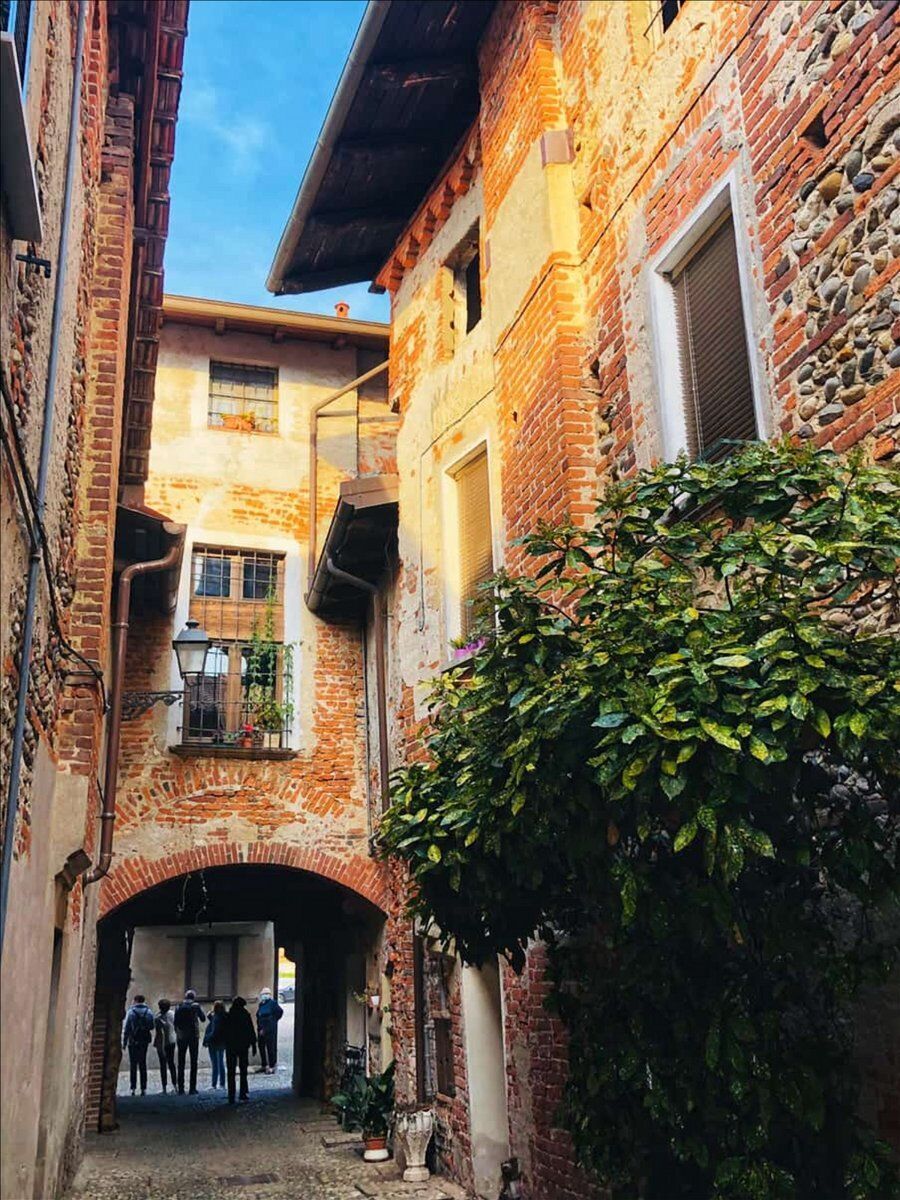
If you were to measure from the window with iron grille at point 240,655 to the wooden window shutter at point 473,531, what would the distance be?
12.2 ft

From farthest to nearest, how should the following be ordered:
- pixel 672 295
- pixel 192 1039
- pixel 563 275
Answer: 1. pixel 192 1039
2. pixel 563 275
3. pixel 672 295

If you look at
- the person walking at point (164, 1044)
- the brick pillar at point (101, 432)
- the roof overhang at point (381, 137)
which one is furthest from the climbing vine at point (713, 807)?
the person walking at point (164, 1044)

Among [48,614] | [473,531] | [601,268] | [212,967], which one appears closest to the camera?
[48,614]

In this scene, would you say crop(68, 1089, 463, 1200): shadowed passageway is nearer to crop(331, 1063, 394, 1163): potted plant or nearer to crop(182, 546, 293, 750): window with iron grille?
crop(331, 1063, 394, 1163): potted plant

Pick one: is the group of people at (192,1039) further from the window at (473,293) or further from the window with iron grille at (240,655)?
the window at (473,293)

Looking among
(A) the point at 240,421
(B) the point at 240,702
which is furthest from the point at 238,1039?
(A) the point at 240,421

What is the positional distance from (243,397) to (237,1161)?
8.79m

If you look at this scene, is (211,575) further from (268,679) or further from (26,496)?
(26,496)

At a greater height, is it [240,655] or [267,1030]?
[240,655]

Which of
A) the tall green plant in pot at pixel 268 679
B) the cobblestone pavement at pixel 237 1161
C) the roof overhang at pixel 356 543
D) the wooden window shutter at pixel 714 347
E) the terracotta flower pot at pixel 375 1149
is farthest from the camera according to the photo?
the tall green plant in pot at pixel 268 679

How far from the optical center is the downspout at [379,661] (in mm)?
11539

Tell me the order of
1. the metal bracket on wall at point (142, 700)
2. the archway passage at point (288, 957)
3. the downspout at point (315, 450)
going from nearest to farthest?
the metal bracket on wall at point (142, 700) → the archway passage at point (288, 957) → the downspout at point (315, 450)

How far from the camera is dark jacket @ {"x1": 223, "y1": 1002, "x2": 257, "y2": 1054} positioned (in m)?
16.1

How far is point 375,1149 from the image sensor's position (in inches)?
410
